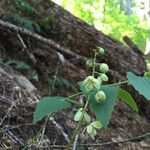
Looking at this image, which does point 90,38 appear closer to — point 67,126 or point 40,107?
point 67,126

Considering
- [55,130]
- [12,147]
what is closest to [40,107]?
[12,147]

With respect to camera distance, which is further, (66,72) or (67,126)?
(66,72)

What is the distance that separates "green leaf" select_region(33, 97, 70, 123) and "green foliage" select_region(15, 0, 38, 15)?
3.44 meters

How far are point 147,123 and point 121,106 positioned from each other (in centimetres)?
36

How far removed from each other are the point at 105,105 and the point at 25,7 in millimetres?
3585

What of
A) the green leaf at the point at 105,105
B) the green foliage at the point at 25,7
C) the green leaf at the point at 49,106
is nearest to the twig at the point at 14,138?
the green leaf at the point at 49,106

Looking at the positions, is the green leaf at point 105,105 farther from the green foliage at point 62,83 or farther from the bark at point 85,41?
the bark at point 85,41

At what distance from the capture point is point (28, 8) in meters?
4.73

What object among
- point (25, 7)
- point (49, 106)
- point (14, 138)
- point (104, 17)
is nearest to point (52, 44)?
point (25, 7)

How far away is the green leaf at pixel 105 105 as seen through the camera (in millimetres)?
1319

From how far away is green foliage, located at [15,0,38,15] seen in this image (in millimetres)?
4742

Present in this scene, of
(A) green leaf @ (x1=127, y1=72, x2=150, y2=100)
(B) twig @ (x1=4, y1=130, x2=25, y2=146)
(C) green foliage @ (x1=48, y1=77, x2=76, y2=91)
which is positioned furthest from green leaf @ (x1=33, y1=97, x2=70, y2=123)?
(C) green foliage @ (x1=48, y1=77, x2=76, y2=91)

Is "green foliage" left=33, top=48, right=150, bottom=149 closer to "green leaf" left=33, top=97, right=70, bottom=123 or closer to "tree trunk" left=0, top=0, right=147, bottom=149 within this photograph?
"green leaf" left=33, top=97, right=70, bottom=123

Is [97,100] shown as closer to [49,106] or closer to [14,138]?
[49,106]
